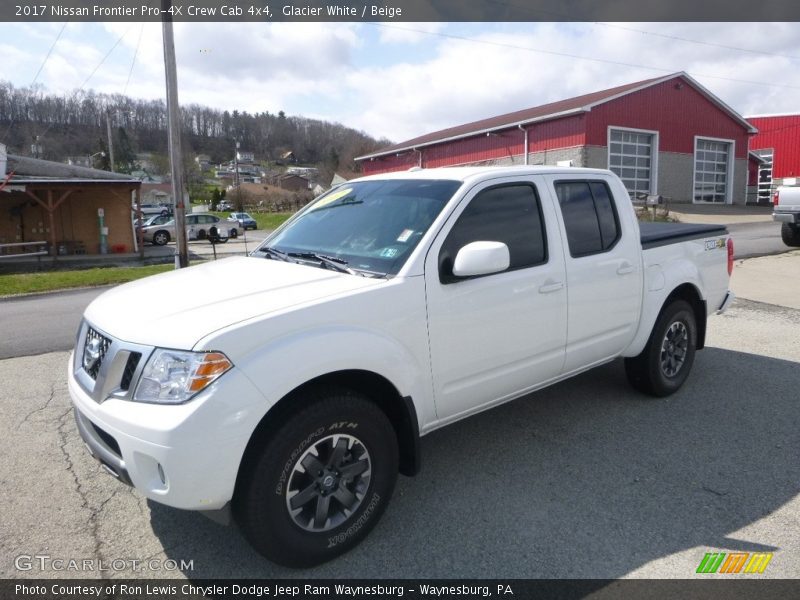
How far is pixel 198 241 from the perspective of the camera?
34656 millimetres

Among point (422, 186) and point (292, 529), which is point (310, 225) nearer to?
point (422, 186)

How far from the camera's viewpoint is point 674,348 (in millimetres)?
5109

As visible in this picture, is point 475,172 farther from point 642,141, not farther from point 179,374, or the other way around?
point 642,141

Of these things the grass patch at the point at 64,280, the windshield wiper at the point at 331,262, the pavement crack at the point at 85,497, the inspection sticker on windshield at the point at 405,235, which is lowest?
the grass patch at the point at 64,280

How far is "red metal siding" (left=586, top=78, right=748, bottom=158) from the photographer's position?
29.3 metres

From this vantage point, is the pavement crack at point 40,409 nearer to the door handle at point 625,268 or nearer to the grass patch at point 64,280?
the door handle at point 625,268

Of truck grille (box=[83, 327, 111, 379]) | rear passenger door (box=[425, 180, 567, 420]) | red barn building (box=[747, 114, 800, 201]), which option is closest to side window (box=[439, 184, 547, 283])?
rear passenger door (box=[425, 180, 567, 420])

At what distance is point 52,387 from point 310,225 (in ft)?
11.5

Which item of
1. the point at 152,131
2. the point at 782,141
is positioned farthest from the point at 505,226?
the point at 152,131

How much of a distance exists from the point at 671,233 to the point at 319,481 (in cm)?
378

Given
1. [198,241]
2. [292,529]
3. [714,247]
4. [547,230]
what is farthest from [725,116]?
[292,529]

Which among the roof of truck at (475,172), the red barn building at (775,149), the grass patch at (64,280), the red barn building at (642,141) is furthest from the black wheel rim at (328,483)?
the red barn building at (775,149)

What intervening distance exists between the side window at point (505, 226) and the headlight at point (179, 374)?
4.51 feet

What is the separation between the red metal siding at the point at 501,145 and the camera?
29453 mm
